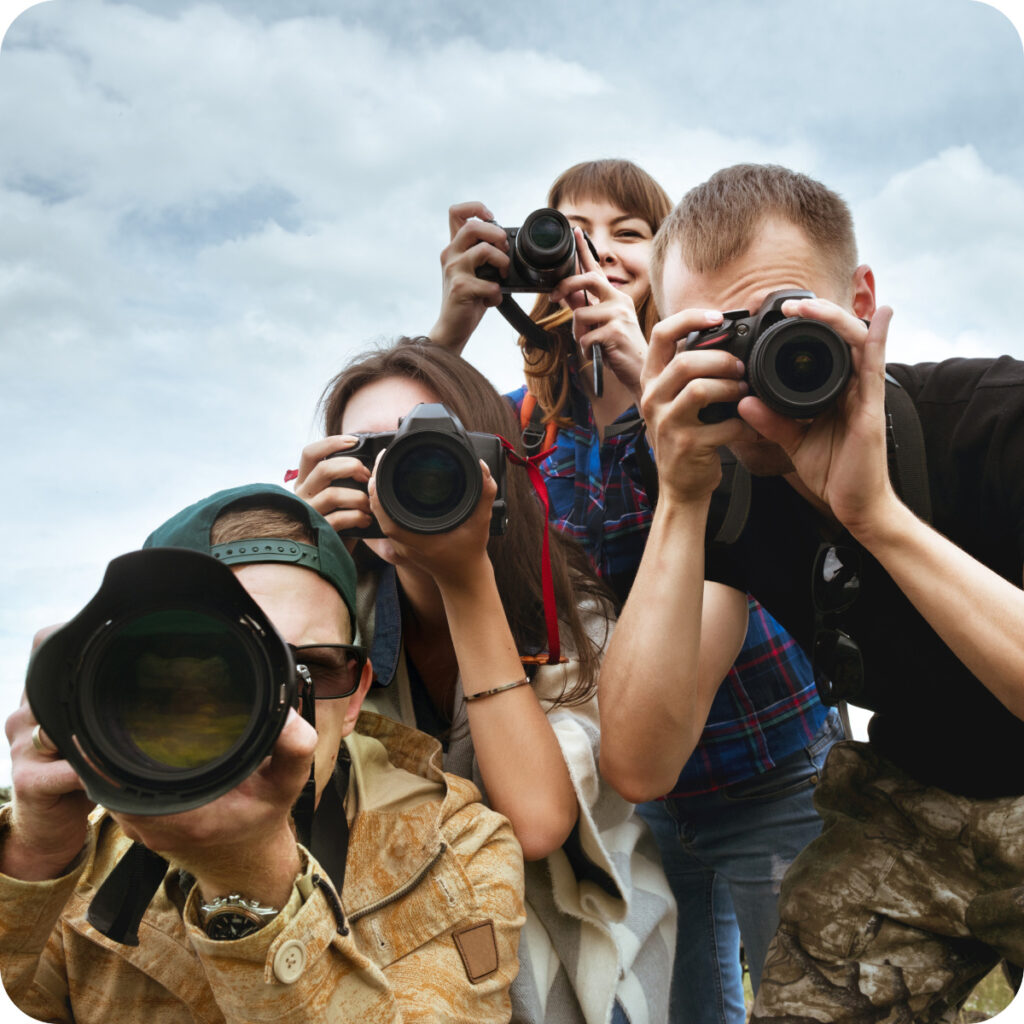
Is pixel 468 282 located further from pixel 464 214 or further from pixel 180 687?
pixel 180 687

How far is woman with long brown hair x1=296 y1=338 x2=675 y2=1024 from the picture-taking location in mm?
1537

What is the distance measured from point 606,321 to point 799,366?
0.83m

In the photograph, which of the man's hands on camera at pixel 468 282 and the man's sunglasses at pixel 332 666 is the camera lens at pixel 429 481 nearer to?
the man's sunglasses at pixel 332 666

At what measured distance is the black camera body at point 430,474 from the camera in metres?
1.47

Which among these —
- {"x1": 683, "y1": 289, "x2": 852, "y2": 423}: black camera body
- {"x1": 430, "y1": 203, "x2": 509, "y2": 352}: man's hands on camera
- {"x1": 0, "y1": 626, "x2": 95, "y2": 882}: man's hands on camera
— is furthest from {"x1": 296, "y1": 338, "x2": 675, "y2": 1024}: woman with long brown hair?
{"x1": 0, "y1": 626, "x2": 95, "y2": 882}: man's hands on camera

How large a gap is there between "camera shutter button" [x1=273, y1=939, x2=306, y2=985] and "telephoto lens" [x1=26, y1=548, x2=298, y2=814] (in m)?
0.22

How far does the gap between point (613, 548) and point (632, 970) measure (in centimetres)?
84

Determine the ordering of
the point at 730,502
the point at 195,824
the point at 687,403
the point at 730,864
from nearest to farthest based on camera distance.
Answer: the point at 195,824, the point at 687,403, the point at 730,502, the point at 730,864

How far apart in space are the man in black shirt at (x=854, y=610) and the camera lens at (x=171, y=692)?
2.42ft

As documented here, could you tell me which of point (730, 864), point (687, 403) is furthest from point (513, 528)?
point (730, 864)

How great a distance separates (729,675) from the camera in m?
2.07

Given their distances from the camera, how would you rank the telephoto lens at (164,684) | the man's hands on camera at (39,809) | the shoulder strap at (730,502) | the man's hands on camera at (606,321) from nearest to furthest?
the telephoto lens at (164,684)
the man's hands on camera at (39,809)
the shoulder strap at (730,502)
the man's hands on camera at (606,321)

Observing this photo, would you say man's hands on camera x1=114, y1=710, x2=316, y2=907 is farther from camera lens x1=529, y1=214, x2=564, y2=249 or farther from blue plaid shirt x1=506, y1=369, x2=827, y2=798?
camera lens x1=529, y1=214, x2=564, y2=249

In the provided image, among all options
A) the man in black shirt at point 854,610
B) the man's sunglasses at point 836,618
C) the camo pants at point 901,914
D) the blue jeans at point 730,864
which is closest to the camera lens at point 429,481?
the man in black shirt at point 854,610
